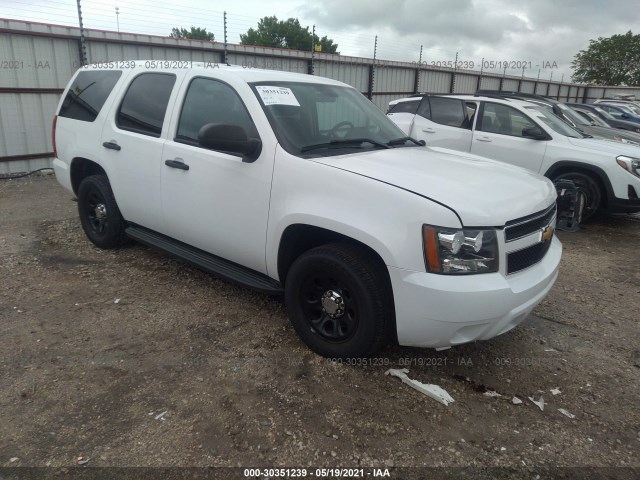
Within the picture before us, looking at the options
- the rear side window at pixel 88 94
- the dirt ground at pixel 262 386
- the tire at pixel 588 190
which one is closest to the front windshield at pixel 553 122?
the tire at pixel 588 190

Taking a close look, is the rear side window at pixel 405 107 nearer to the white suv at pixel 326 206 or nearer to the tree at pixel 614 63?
the white suv at pixel 326 206

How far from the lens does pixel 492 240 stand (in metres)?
2.58

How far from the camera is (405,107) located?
348 inches

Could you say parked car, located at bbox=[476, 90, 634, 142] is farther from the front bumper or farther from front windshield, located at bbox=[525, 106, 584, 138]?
the front bumper

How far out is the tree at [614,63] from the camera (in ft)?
187

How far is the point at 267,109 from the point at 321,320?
1493mm

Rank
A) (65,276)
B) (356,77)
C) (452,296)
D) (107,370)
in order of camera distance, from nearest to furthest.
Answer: (452,296) → (107,370) → (65,276) → (356,77)

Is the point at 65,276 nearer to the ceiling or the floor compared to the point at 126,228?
nearer to the floor

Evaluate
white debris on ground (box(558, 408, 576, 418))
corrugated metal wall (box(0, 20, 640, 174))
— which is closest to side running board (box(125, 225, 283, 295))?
white debris on ground (box(558, 408, 576, 418))

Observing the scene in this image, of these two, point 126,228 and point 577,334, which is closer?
point 577,334

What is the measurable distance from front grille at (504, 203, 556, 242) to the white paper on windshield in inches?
68.8

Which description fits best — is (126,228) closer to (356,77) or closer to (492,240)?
(492,240)

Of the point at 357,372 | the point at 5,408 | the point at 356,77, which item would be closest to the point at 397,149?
the point at 357,372

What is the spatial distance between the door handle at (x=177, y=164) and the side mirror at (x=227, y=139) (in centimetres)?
62
